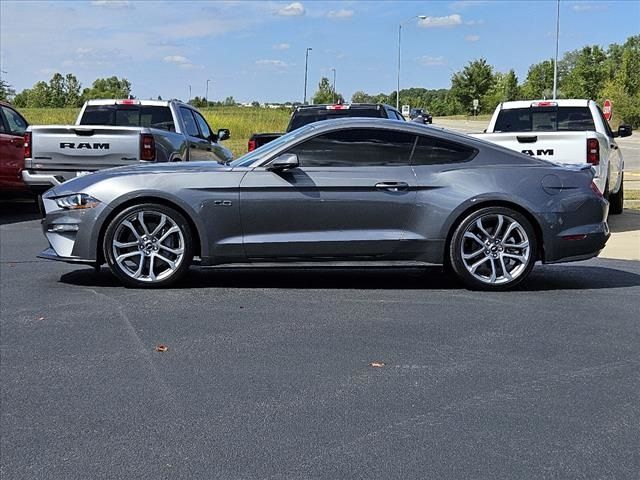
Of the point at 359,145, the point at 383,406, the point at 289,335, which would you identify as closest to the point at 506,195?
the point at 359,145

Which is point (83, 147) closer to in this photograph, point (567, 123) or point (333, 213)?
point (333, 213)

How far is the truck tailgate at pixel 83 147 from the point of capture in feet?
36.9

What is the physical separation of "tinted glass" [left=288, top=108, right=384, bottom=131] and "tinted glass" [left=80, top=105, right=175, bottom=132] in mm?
2205

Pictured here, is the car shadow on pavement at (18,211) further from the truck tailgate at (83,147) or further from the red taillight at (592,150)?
the red taillight at (592,150)

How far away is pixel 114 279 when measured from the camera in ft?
24.3

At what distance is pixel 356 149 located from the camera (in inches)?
276

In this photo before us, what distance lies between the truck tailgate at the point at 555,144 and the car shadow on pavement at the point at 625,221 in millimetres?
1404

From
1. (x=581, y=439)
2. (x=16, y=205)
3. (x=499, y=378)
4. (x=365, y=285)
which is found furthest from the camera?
(x=16, y=205)

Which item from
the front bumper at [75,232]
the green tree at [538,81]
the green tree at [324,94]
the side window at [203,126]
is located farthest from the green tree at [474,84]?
the front bumper at [75,232]

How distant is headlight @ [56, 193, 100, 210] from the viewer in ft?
22.5

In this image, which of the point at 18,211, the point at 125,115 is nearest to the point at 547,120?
the point at 125,115

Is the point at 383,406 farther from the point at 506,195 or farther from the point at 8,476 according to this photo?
the point at 506,195

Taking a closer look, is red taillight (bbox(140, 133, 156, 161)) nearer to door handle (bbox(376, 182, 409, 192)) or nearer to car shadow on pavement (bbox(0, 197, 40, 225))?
car shadow on pavement (bbox(0, 197, 40, 225))

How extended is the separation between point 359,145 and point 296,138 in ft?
1.74
